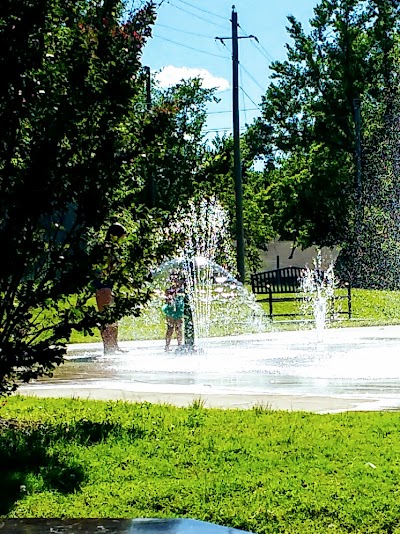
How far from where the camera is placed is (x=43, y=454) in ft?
19.0

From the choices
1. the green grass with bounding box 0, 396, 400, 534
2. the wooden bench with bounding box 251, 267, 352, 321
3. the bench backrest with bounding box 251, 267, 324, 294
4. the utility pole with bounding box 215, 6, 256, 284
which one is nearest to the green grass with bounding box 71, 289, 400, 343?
the wooden bench with bounding box 251, 267, 352, 321

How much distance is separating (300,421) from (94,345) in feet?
27.1

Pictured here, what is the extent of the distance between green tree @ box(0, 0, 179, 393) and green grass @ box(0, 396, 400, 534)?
773 mm

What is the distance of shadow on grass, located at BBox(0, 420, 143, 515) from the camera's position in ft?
17.0

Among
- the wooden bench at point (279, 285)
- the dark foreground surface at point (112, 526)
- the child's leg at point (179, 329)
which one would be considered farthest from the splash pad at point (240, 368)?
the wooden bench at point (279, 285)

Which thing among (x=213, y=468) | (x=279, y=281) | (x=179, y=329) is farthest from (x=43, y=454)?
(x=279, y=281)

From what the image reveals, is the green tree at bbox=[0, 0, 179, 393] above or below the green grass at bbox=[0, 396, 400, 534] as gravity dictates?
above

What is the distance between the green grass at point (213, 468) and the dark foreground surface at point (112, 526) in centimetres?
18

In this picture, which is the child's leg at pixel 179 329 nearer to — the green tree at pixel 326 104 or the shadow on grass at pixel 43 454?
the shadow on grass at pixel 43 454

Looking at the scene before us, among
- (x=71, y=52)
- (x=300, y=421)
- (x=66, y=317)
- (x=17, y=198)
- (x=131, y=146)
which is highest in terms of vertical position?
(x=71, y=52)

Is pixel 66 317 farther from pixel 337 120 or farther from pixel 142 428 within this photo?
pixel 337 120

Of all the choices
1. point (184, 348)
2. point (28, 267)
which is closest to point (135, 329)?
point (184, 348)

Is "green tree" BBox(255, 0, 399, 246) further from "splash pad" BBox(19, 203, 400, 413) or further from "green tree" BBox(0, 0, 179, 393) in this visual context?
"green tree" BBox(0, 0, 179, 393)

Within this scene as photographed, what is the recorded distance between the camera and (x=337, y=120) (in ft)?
144
